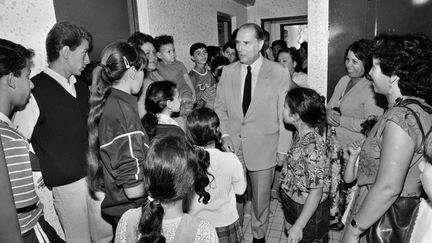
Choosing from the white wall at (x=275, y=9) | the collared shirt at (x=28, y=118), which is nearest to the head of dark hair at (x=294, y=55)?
the collared shirt at (x=28, y=118)

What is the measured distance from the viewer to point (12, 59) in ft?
4.25

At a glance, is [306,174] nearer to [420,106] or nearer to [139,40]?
[420,106]

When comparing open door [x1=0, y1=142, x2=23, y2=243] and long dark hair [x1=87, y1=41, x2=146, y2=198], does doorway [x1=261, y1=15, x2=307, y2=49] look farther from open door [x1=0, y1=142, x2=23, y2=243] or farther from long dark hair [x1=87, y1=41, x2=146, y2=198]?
open door [x1=0, y1=142, x2=23, y2=243]

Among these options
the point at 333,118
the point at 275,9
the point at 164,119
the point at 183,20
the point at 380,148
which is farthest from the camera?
the point at 275,9

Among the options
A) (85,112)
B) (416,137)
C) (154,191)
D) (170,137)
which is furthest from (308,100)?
(85,112)

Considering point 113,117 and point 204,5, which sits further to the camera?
point 204,5

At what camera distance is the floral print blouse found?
150 cm

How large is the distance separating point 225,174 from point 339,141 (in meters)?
1.42

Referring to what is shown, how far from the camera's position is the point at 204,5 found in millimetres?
4855

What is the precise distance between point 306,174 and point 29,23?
1941 millimetres

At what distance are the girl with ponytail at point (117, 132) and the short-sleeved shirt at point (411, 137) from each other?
1027mm

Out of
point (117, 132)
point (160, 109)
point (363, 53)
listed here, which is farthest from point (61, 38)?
point (363, 53)

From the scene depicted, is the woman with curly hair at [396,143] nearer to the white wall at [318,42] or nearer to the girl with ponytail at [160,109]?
the girl with ponytail at [160,109]

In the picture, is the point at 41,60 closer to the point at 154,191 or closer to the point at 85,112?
the point at 85,112
